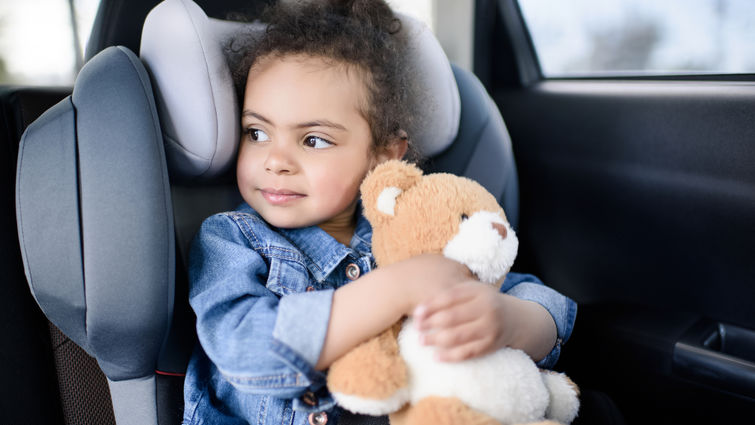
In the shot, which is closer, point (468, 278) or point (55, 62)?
point (468, 278)

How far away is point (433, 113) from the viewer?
3.84 ft

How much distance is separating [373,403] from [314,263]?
356 mm

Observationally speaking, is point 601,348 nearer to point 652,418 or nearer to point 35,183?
point 652,418

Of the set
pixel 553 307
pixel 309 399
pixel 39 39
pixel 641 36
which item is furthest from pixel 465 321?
pixel 39 39

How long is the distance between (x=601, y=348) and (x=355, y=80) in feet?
2.72

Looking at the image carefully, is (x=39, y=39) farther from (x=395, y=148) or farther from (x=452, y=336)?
(x=452, y=336)

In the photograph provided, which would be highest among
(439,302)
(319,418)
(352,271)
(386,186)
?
(386,186)

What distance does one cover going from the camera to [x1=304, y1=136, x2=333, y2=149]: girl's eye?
0.98 m

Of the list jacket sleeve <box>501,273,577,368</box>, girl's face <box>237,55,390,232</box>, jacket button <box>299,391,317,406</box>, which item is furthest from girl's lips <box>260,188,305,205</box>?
jacket sleeve <box>501,273,577,368</box>

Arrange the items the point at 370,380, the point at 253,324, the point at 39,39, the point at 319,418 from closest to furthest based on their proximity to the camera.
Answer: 1. the point at 370,380
2. the point at 253,324
3. the point at 319,418
4. the point at 39,39

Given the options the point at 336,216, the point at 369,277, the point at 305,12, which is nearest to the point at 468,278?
the point at 369,277

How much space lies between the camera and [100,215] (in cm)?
74

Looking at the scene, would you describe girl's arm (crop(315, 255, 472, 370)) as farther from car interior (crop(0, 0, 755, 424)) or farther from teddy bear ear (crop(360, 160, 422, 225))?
car interior (crop(0, 0, 755, 424))

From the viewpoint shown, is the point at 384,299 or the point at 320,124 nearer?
the point at 384,299
